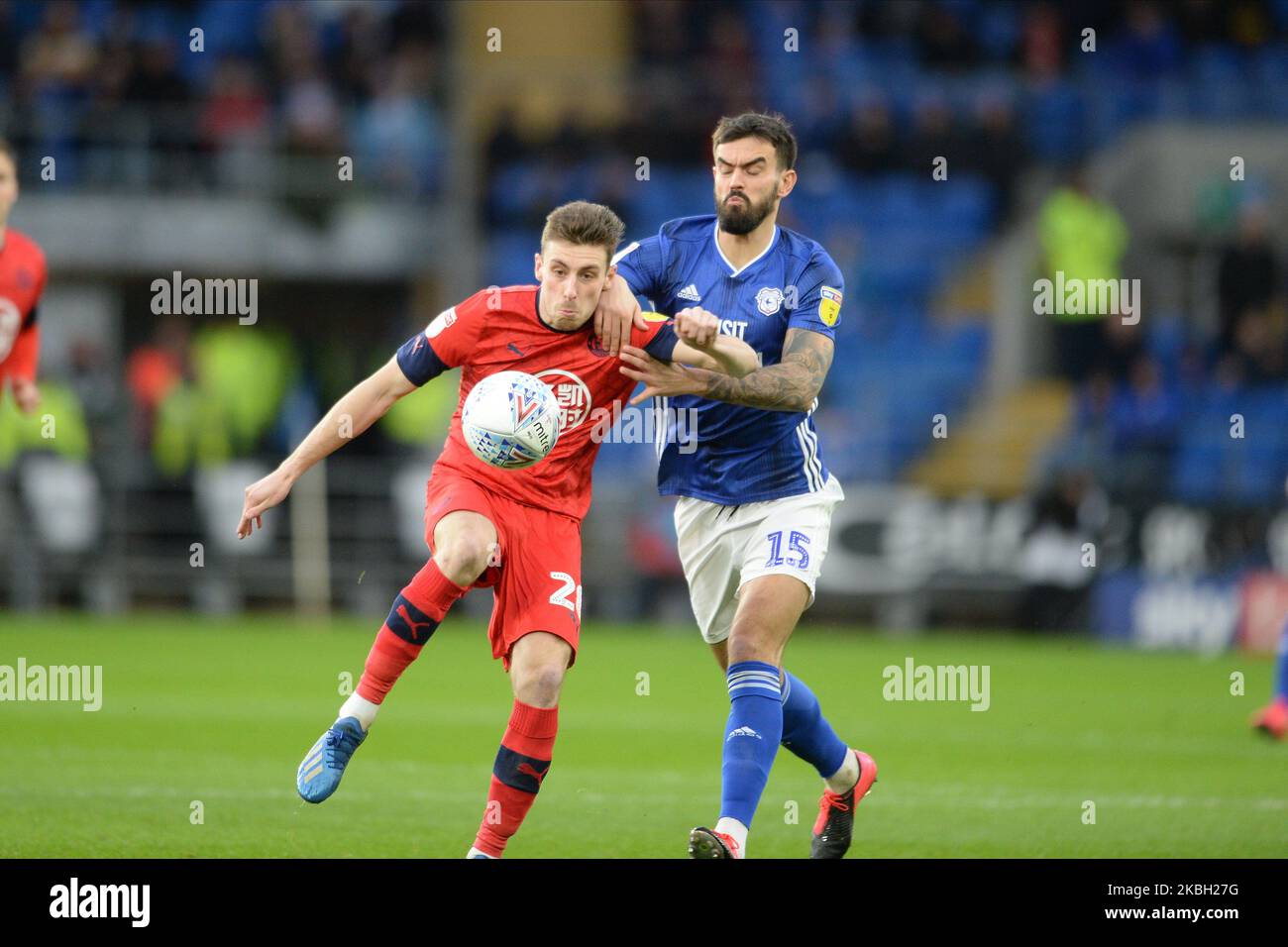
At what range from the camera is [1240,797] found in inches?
343

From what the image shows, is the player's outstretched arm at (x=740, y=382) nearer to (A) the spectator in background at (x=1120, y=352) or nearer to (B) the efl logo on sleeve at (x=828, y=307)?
(B) the efl logo on sleeve at (x=828, y=307)

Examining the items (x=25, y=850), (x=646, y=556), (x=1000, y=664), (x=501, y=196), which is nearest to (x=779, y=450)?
(x=25, y=850)

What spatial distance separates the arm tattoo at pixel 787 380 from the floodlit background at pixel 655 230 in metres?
8.43

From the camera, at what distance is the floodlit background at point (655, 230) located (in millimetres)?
18297

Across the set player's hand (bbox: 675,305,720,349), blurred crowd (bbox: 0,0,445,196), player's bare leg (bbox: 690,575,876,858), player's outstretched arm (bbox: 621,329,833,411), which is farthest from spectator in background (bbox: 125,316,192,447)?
player's hand (bbox: 675,305,720,349)

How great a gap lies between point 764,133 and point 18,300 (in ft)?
16.7

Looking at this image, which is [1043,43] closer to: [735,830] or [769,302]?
[769,302]

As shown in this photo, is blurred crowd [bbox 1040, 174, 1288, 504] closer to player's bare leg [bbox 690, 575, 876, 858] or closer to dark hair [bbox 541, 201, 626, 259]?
player's bare leg [bbox 690, 575, 876, 858]

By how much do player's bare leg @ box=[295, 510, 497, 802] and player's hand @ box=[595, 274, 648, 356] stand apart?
2.53 ft

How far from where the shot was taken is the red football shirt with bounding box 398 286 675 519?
Answer: 6.66 m

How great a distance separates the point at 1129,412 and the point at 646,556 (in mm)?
5277

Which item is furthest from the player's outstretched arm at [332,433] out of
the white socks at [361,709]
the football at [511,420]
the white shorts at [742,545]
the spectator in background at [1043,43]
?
the spectator in background at [1043,43]

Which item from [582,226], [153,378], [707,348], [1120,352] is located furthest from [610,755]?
[1120,352]

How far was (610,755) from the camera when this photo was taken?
33.3ft
